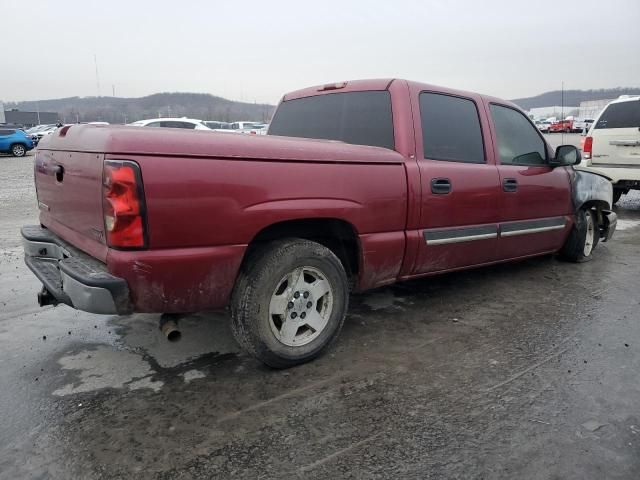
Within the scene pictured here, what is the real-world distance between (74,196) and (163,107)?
78408mm

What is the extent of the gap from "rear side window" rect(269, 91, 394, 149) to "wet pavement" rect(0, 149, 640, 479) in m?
1.43

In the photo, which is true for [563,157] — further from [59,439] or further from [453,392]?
[59,439]

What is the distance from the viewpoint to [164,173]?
2.39 metres

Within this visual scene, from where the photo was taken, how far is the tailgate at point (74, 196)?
2.54m

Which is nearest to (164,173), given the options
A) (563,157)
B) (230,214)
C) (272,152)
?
(230,214)

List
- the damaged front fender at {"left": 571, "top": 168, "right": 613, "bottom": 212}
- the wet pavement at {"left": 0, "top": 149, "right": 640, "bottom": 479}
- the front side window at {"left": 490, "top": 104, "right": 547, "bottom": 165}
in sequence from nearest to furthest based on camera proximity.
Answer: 1. the wet pavement at {"left": 0, "top": 149, "right": 640, "bottom": 479}
2. the front side window at {"left": 490, "top": 104, "right": 547, "bottom": 165}
3. the damaged front fender at {"left": 571, "top": 168, "right": 613, "bottom": 212}

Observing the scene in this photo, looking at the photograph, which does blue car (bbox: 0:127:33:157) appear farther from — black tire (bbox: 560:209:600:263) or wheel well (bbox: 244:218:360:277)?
black tire (bbox: 560:209:600:263)

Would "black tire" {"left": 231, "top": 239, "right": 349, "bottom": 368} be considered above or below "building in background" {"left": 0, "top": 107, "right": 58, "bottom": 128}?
below

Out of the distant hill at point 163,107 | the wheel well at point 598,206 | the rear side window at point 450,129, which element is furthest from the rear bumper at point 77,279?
the distant hill at point 163,107

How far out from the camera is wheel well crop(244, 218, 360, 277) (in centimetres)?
296

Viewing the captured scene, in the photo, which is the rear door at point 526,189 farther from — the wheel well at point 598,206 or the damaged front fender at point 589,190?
the wheel well at point 598,206

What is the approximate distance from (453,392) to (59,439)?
206 cm

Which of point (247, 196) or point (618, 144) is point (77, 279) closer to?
point (247, 196)

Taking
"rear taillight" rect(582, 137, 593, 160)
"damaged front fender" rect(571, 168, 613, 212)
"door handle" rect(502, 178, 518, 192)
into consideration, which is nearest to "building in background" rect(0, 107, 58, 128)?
"rear taillight" rect(582, 137, 593, 160)
